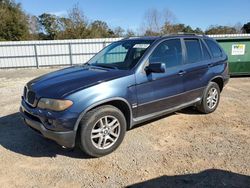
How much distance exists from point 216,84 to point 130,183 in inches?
140

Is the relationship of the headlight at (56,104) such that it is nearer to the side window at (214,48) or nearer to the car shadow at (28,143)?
the car shadow at (28,143)

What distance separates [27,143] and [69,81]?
1443 millimetres

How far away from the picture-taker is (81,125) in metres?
3.61

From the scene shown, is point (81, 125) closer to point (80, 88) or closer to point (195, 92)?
point (80, 88)

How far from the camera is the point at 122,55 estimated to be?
4832 mm

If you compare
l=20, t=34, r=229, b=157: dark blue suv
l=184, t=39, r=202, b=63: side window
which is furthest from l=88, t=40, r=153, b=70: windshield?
l=184, t=39, r=202, b=63: side window

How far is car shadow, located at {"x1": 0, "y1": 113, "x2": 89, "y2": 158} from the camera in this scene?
4051 millimetres

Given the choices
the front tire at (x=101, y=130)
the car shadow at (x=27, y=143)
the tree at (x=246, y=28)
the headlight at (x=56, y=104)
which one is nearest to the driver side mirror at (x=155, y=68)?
the front tire at (x=101, y=130)

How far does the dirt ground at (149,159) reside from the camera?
331cm

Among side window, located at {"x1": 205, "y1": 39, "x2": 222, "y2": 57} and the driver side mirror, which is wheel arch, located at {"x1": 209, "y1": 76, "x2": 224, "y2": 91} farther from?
the driver side mirror

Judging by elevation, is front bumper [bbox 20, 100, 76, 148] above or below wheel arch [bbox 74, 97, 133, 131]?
below

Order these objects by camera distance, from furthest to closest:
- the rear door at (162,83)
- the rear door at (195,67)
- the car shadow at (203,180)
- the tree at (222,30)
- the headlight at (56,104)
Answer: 1. the tree at (222,30)
2. the rear door at (195,67)
3. the rear door at (162,83)
4. the headlight at (56,104)
5. the car shadow at (203,180)

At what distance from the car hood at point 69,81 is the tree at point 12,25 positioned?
30.0 m

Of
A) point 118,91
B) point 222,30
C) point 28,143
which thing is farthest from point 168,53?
point 222,30
